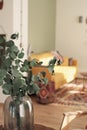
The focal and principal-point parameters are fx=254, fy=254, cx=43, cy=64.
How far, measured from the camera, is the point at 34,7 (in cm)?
667

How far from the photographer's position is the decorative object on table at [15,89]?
1465 mm

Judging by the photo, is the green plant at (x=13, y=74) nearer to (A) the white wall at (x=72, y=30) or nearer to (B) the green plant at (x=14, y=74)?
(B) the green plant at (x=14, y=74)

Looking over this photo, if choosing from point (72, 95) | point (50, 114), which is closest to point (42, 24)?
point (72, 95)

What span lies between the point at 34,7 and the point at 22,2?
2.00m

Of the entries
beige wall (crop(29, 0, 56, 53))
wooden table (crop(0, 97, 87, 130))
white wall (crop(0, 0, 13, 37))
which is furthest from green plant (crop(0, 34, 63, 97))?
beige wall (crop(29, 0, 56, 53))

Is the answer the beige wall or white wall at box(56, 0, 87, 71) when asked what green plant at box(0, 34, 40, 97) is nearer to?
the beige wall

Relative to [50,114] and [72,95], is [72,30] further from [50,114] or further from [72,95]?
[50,114]

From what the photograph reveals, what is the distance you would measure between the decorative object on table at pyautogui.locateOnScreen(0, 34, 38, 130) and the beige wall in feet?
16.6

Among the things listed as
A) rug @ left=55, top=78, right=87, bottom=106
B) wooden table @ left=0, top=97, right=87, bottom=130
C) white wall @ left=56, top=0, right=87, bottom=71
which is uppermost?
white wall @ left=56, top=0, right=87, bottom=71

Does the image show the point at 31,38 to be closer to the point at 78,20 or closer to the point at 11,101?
the point at 78,20

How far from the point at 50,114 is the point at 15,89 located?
2.88m

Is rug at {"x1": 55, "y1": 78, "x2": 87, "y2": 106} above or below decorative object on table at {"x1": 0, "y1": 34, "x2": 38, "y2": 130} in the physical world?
below

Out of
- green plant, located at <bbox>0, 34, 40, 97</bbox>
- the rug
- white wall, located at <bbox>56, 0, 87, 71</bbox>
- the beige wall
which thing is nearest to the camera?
green plant, located at <bbox>0, 34, 40, 97</bbox>

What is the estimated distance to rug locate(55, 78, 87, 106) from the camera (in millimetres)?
5039
